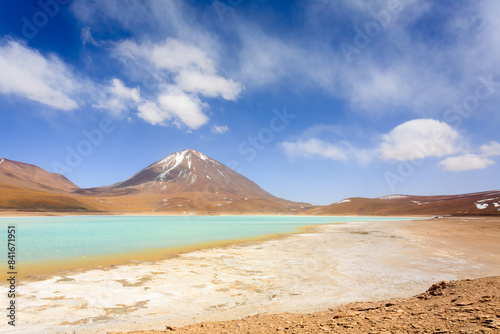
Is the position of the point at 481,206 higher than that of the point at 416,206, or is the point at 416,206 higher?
the point at 481,206

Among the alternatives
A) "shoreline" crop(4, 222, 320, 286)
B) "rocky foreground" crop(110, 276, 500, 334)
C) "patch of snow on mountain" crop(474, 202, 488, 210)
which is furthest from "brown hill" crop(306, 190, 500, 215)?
"shoreline" crop(4, 222, 320, 286)

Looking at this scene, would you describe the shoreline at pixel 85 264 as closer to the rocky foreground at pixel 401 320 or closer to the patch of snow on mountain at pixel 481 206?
the rocky foreground at pixel 401 320

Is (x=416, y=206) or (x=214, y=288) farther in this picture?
(x=416, y=206)

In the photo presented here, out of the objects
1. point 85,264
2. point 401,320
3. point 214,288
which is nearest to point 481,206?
point 214,288

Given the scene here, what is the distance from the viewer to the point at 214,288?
796 cm

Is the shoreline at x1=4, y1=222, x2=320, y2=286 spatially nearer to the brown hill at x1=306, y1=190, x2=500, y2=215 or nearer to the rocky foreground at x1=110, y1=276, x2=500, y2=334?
the rocky foreground at x1=110, y1=276, x2=500, y2=334

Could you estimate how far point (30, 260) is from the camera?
11898mm

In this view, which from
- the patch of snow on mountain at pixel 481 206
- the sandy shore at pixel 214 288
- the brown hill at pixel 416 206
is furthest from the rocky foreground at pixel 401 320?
the patch of snow on mountain at pixel 481 206

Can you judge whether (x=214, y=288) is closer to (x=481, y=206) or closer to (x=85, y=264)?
(x=85, y=264)

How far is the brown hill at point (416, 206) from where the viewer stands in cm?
8969

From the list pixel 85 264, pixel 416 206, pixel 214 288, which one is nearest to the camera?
pixel 214 288

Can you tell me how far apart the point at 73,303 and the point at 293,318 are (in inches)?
210

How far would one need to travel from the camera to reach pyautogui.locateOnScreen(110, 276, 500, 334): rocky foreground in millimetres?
3797

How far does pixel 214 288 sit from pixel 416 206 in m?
131
